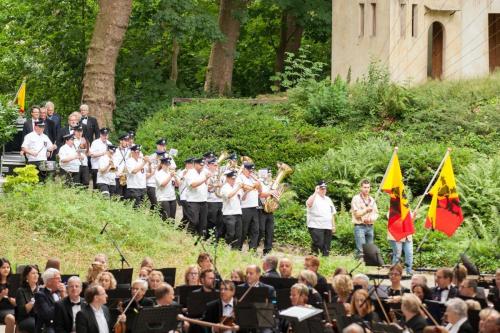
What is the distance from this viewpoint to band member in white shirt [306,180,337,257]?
29547 mm

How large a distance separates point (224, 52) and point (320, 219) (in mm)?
17326

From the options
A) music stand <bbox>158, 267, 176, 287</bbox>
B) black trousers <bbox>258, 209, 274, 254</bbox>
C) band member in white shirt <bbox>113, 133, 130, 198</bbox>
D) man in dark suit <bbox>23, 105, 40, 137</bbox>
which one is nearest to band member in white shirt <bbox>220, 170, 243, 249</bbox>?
black trousers <bbox>258, 209, 274, 254</bbox>

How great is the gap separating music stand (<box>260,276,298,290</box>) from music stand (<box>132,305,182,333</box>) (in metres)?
2.94

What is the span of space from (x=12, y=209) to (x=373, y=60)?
1760cm

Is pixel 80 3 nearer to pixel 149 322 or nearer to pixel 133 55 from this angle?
pixel 133 55

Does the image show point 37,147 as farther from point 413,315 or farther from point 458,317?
point 458,317

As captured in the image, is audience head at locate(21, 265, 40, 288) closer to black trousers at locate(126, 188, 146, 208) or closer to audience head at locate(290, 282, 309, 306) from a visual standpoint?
audience head at locate(290, 282, 309, 306)

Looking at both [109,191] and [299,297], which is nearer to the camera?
[299,297]

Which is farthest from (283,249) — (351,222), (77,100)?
(77,100)

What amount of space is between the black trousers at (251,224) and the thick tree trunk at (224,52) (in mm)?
15569

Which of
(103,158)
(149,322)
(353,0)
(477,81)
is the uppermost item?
(353,0)

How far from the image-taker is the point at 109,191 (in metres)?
30.9

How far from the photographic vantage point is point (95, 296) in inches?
711

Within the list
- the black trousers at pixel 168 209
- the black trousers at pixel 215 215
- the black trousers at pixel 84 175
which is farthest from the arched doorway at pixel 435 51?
the black trousers at pixel 84 175
